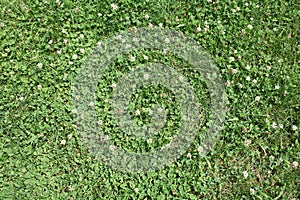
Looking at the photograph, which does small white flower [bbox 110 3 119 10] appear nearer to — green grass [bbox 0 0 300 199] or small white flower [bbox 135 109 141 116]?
green grass [bbox 0 0 300 199]

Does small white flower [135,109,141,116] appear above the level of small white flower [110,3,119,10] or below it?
below

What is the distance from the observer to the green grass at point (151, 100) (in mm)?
3314

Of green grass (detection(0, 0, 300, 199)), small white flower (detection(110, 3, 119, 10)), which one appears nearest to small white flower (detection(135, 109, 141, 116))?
green grass (detection(0, 0, 300, 199))

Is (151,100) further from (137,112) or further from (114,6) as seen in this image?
(114,6)

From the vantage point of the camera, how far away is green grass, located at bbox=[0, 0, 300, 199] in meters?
3.31

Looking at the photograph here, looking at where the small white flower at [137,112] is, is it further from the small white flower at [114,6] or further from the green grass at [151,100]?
the small white flower at [114,6]

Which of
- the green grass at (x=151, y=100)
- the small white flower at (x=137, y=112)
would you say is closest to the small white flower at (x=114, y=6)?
the green grass at (x=151, y=100)

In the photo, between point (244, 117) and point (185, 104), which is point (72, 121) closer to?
point (185, 104)

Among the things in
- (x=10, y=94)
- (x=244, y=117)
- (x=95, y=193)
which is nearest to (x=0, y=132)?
(x=10, y=94)

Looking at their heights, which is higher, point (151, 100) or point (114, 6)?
point (114, 6)

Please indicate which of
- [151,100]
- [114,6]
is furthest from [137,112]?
[114,6]

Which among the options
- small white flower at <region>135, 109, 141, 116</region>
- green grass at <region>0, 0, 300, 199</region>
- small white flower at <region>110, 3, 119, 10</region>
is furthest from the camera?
small white flower at <region>110, 3, 119, 10</region>

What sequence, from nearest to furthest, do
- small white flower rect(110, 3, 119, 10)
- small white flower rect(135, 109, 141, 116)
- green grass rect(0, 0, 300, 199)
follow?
green grass rect(0, 0, 300, 199)
small white flower rect(135, 109, 141, 116)
small white flower rect(110, 3, 119, 10)

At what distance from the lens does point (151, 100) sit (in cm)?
362
